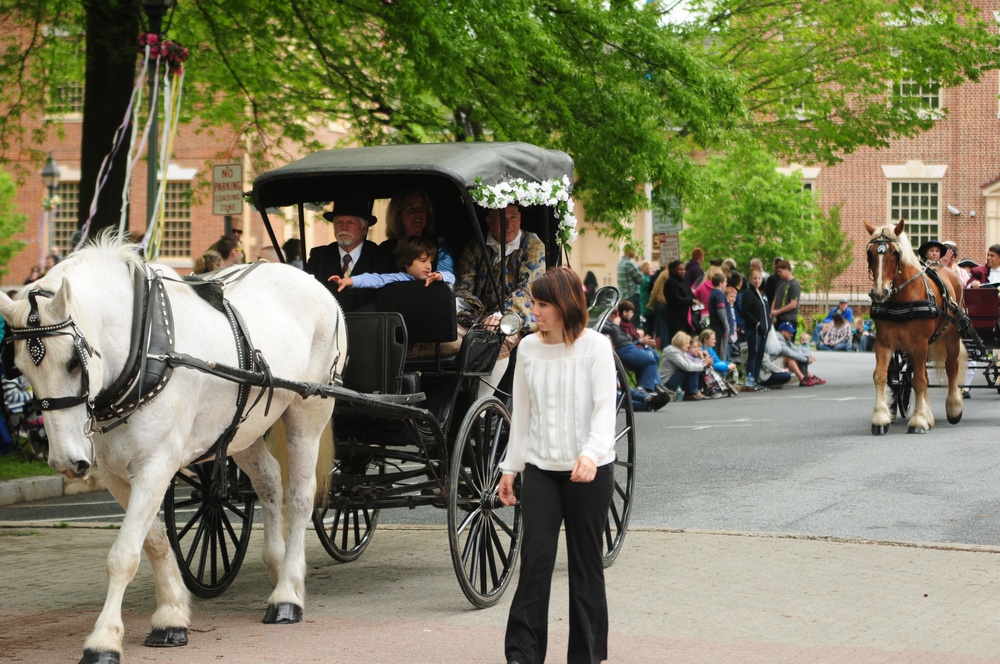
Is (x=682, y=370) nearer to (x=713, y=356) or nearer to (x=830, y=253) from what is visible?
(x=713, y=356)

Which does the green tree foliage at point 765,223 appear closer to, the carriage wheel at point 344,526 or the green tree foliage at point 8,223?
the green tree foliage at point 8,223

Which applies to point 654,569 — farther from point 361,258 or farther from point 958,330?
Answer: point 958,330

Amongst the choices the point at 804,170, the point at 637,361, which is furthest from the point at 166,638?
the point at 804,170

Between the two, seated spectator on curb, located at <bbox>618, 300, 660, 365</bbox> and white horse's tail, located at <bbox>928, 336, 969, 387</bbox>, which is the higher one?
seated spectator on curb, located at <bbox>618, 300, 660, 365</bbox>

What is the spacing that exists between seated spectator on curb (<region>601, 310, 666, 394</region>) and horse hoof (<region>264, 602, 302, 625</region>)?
36.5 ft

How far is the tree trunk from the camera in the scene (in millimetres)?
14195

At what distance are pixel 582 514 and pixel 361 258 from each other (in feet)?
9.86

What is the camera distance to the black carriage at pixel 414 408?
7.42 metres

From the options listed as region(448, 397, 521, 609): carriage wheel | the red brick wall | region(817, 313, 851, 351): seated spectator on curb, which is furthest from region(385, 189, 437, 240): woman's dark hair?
the red brick wall

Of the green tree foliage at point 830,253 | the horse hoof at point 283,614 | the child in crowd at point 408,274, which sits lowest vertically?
the horse hoof at point 283,614

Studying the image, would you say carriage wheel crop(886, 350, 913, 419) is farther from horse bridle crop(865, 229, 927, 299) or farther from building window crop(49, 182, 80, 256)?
building window crop(49, 182, 80, 256)

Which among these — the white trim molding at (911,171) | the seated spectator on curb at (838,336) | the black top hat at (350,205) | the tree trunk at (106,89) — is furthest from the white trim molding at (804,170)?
the black top hat at (350,205)

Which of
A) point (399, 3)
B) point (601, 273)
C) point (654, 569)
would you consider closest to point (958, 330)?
point (399, 3)

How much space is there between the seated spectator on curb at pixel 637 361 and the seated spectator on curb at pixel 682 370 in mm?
1129
